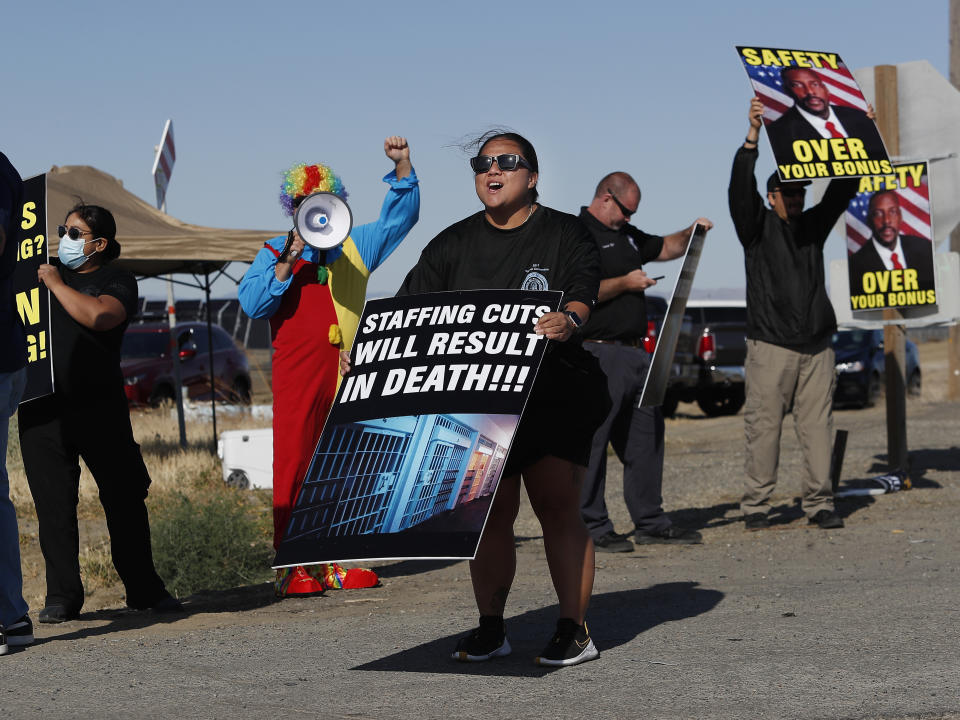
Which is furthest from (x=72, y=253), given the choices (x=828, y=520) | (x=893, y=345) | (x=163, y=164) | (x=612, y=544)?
(x=163, y=164)

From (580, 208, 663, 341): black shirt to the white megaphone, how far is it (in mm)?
1928

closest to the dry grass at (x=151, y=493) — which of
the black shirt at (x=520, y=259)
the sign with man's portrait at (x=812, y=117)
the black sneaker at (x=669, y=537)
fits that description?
the black sneaker at (x=669, y=537)

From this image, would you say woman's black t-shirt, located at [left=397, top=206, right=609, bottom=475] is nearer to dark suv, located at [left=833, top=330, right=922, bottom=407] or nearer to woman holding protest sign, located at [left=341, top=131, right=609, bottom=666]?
woman holding protest sign, located at [left=341, top=131, right=609, bottom=666]

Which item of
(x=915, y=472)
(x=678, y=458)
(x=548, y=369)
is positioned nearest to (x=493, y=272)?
(x=548, y=369)

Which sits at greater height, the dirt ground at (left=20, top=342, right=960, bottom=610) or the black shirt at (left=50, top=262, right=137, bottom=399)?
the black shirt at (left=50, top=262, right=137, bottom=399)

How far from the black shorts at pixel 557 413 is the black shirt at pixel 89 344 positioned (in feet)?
7.70

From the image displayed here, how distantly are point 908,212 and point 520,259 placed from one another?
5.85 m

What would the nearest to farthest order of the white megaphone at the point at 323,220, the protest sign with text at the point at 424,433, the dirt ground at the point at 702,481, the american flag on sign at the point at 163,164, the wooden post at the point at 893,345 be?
the protest sign with text at the point at 424,433 < the white megaphone at the point at 323,220 < the dirt ground at the point at 702,481 < the wooden post at the point at 893,345 < the american flag on sign at the point at 163,164

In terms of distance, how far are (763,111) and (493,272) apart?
3865 millimetres

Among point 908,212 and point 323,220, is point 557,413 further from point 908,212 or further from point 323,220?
point 908,212

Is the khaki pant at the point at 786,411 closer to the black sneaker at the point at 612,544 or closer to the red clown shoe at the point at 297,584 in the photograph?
the black sneaker at the point at 612,544

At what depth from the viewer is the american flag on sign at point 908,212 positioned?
9.87 m

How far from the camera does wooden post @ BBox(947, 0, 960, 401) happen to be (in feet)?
66.5

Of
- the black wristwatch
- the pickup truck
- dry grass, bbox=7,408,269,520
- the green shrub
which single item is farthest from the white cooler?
the pickup truck
